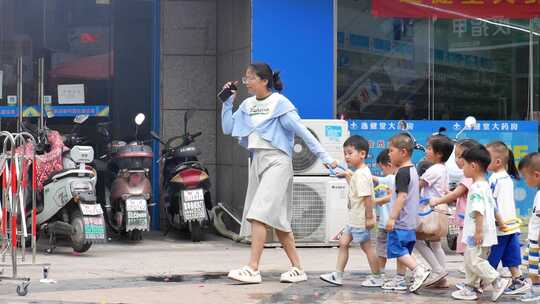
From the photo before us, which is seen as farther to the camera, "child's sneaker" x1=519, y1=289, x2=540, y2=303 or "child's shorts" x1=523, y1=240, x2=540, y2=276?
"child's shorts" x1=523, y1=240, x2=540, y2=276

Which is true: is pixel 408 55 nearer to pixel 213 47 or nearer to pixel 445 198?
pixel 213 47

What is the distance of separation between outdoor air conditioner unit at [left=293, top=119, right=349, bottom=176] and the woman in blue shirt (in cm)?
260

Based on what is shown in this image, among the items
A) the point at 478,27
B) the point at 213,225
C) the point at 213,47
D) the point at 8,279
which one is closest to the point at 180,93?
the point at 213,47

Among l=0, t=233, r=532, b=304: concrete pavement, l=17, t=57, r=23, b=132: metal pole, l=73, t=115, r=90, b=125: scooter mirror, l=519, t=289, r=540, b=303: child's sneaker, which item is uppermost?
l=17, t=57, r=23, b=132: metal pole

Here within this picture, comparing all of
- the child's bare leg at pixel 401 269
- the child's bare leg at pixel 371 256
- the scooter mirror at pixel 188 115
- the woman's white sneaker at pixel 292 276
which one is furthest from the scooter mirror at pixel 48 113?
the child's bare leg at pixel 401 269

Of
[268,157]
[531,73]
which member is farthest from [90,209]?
[531,73]

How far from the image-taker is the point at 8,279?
827cm

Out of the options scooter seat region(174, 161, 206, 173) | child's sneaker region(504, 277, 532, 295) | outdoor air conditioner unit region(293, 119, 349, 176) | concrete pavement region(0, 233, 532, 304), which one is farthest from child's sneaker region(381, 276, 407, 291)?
scooter seat region(174, 161, 206, 173)

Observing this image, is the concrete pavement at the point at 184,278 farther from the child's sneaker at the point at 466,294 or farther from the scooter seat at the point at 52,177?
the scooter seat at the point at 52,177

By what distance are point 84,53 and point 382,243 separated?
5.37m

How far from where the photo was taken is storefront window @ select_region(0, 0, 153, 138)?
12.5 meters

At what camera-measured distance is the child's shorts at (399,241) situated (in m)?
8.60

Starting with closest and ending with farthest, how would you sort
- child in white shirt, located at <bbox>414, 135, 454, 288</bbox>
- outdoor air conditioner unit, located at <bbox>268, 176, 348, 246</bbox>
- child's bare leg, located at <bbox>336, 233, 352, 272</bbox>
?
child's bare leg, located at <bbox>336, 233, 352, 272</bbox> < child in white shirt, located at <bbox>414, 135, 454, 288</bbox> < outdoor air conditioner unit, located at <bbox>268, 176, 348, 246</bbox>

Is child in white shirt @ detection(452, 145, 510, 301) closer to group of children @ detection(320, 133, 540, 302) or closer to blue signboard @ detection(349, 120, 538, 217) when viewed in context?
group of children @ detection(320, 133, 540, 302)
